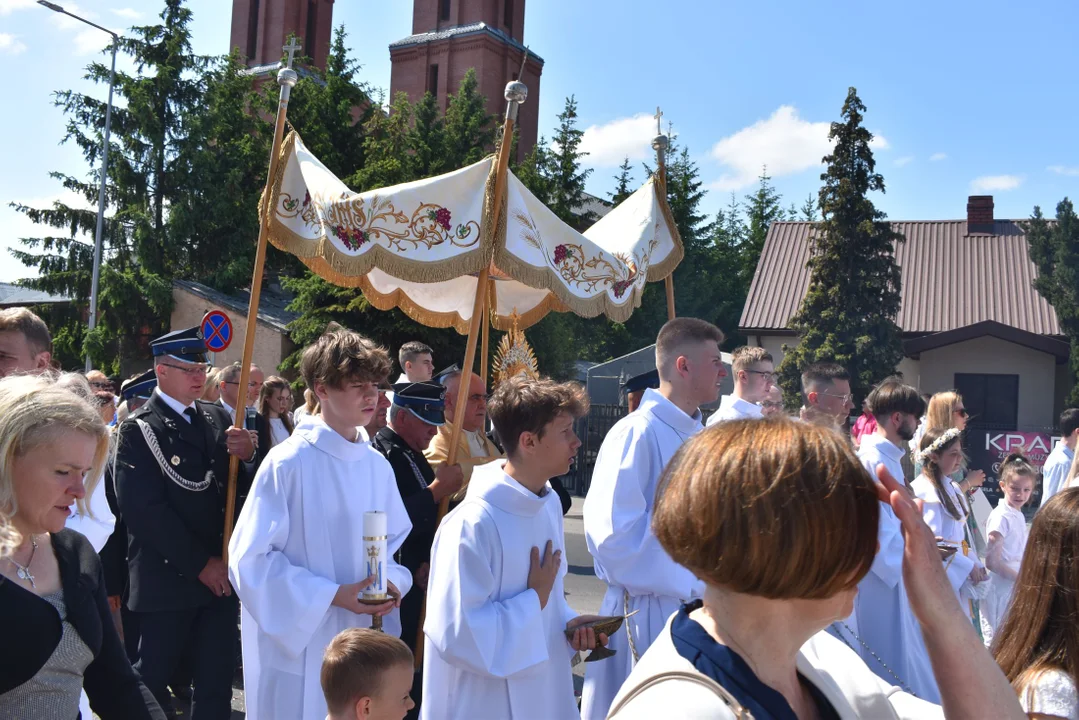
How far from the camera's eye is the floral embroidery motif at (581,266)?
222 inches

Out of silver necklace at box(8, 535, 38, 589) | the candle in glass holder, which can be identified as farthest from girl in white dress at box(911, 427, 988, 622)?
silver necklace at box(8, 535, 38, 589)

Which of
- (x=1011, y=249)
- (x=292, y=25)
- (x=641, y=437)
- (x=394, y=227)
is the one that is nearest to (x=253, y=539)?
(x=641, y=437)

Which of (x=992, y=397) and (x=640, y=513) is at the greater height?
(x=992, y=397)

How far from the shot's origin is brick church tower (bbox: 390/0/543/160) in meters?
38.9

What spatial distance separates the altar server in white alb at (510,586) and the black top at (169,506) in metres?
1.75

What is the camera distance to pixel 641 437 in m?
4.23

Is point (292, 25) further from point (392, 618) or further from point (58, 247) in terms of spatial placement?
point (392, 618)

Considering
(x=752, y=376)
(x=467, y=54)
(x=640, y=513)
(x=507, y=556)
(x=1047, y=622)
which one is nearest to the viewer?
(x=1047, y=622)

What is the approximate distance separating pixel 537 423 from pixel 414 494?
1663 millimetres

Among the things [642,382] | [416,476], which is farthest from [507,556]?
[642,382]

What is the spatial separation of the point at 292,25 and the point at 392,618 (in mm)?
42737

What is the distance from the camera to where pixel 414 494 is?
4820 mm

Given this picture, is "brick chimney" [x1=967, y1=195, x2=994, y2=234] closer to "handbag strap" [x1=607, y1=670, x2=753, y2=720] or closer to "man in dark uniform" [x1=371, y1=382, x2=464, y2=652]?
"man in dark uniform" [x1=371, y1=382, x2=464, y2=652]

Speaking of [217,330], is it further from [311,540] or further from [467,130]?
[467,130]
